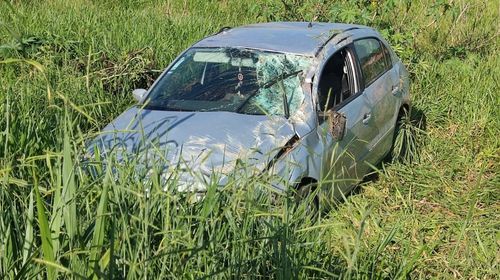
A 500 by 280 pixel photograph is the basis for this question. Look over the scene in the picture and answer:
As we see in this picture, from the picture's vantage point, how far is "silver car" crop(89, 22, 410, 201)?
4.49m

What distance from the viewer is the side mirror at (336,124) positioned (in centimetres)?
501

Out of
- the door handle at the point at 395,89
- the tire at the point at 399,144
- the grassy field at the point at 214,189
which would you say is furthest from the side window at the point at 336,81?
the tire at the point at 399,144

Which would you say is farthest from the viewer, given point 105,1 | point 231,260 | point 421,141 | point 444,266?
point 105,1

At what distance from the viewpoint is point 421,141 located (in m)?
7.03

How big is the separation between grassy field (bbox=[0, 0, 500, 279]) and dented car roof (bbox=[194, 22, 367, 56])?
44.9 inches

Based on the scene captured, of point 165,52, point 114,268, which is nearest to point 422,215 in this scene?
point 114,268

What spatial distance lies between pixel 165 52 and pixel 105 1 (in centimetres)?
449

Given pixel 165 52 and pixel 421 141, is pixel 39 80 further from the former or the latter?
pixel 421 141

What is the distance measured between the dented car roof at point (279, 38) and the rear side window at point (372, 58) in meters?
0.23

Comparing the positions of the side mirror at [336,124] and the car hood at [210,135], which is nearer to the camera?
the car hood at [210,135]

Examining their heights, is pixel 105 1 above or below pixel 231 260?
below

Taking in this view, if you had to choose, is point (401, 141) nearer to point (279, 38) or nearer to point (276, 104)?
point (279, 38)

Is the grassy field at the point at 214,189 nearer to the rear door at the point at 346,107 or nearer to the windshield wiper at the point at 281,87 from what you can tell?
the rear door at the point at 346,107

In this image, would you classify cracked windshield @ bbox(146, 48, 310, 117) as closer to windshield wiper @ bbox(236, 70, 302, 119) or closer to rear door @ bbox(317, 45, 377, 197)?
windshield wiper @ bbox(236, 70, 302, 119)
